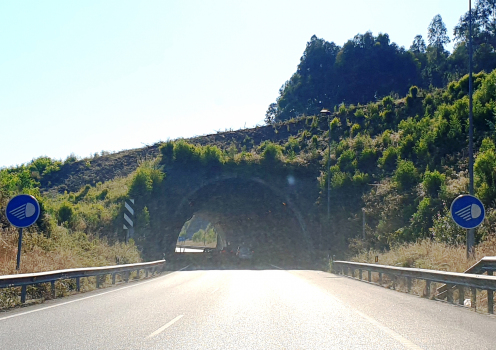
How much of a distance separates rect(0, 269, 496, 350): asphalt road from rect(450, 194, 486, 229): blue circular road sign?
2.83 m

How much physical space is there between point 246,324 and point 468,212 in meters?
8.97

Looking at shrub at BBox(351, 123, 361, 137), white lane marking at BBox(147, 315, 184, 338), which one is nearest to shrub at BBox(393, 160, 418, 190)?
shrub at BBox(351, 123, 361, 137)

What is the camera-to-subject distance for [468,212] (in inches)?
621

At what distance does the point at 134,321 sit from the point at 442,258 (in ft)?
42.1

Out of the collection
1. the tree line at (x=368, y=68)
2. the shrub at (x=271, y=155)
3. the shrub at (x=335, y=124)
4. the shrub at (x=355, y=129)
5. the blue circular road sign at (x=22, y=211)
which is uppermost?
the tree line at (x=368, y=68)

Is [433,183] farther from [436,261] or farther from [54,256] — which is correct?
[54,256]

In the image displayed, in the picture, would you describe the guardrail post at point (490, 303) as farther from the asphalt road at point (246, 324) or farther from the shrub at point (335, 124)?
the shrub at point (335, 124)

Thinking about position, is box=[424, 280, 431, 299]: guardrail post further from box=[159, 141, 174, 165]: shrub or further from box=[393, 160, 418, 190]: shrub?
box=[159, 141, 174, 165]: shrub

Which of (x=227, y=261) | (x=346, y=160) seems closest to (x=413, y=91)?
(x=346, y=160)

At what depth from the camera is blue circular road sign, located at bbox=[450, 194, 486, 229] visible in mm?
15617

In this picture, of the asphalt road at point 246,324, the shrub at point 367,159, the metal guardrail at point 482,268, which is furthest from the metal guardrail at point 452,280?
the shrub at point 367,159

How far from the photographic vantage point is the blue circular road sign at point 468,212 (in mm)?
15617

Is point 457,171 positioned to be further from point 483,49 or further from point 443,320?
point 483,49

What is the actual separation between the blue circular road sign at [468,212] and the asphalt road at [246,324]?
2.83 metres
